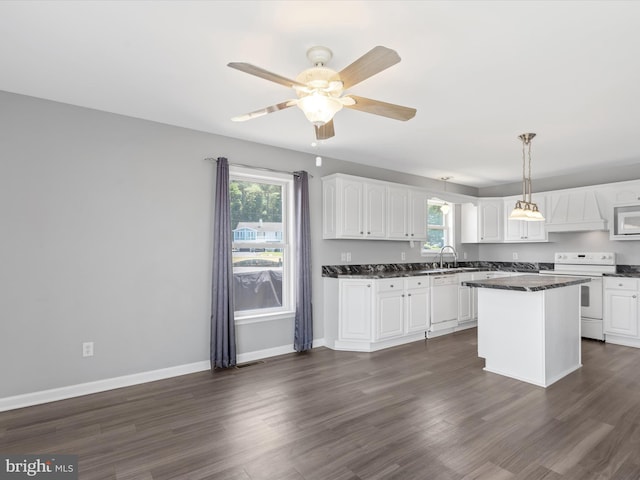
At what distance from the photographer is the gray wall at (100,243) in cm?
301

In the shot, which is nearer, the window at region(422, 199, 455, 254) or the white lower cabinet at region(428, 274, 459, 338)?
the white lower cabinet at region(428, 274, 459, 338)

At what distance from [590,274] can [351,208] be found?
3.67 metres

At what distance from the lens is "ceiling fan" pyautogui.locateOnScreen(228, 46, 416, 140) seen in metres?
1.89

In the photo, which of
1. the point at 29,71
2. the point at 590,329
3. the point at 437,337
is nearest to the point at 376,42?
the point at 29,71

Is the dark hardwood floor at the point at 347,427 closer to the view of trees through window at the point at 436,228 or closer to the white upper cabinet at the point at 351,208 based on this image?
the white upper cabinet at the point at 351,208

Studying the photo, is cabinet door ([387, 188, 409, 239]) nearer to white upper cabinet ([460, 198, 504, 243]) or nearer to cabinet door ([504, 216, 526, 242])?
white upper cabinet ([460, 198, 504, 243])

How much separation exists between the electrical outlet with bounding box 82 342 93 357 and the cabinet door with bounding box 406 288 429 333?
3620mm

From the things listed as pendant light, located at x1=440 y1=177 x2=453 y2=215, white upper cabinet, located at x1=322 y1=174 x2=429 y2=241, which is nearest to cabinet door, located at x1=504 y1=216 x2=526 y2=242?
pendant light, located at x1=440 y1=177 x2=453 y2=215

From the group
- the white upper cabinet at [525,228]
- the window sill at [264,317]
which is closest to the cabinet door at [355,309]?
the window sill at [264,317]

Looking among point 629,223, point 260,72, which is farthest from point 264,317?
point 629,223

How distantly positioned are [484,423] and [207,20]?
3189mm

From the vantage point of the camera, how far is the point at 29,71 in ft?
8.72

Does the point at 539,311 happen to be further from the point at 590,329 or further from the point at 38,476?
the point at 38,476

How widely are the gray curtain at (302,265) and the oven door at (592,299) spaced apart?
392cm
